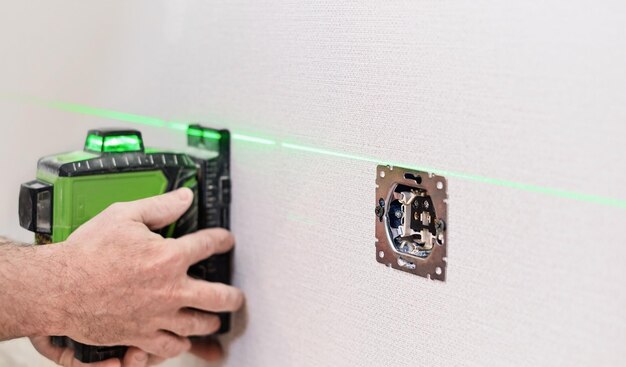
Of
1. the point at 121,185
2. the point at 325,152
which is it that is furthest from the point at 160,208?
the point at 325,152

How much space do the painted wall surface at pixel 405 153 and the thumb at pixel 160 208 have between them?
0.12 meters

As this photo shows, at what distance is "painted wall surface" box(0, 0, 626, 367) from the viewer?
0.78 m

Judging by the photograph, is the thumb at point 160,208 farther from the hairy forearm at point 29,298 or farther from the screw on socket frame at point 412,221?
the screw on socket frame at point 412,221

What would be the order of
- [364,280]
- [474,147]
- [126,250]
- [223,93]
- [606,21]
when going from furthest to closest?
[223,93], [126,250], [364,280], [474,147], [606,21]

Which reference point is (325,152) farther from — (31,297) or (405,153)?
(31,297)

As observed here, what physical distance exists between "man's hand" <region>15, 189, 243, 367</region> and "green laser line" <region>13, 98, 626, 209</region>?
0.22 meters

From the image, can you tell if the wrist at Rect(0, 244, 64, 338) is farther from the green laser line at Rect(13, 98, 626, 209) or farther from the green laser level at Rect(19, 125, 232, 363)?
the green laser line at Rect(13, 98, 626, 209)

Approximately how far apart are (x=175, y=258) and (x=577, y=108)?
2.36 feet

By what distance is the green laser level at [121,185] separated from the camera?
4.06 feet

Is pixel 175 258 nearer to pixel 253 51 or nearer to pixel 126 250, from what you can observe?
pixel 126 250

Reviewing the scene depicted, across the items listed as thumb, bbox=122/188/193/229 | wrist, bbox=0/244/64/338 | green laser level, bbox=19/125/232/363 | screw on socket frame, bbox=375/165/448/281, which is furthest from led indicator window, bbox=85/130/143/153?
screw on socket frame, bbox=375/165/448/281

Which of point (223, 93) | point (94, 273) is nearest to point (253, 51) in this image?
point (223, 93)

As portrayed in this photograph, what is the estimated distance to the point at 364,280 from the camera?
1089 mm

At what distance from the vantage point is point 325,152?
3.76 feet
